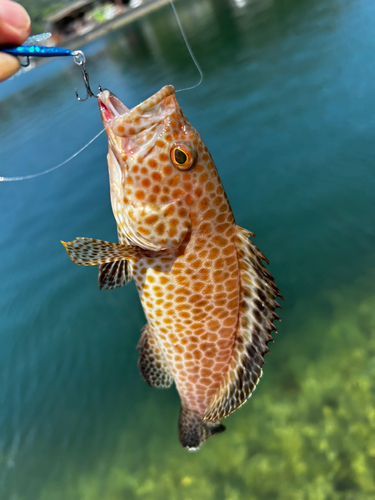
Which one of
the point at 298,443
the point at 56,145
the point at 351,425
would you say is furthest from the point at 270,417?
the point at 56,145

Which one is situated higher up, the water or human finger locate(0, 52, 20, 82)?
human finger locate(0, 52, 20, 82)

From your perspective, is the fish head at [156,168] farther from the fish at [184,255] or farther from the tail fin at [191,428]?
the tail fin at [191,428]

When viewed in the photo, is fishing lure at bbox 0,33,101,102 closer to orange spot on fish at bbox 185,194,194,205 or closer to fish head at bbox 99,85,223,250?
fish head at bbox 99,85,223,250

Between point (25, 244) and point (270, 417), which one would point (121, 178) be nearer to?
point (270, 417)

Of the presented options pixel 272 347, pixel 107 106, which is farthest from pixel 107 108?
pixel 272 347

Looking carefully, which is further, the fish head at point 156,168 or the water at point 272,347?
the water at point 272,347

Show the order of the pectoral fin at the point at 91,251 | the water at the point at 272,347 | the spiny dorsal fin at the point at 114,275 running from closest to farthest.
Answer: the pectoral fin at the point at 91,251 → the spiny dorsal fin at the point at 114,275 → the water at the point at 272,347

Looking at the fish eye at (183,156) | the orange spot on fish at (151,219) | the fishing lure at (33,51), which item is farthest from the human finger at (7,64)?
the orange spot on fish at (151,219)

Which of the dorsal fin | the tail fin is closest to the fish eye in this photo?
the dorsal fin
